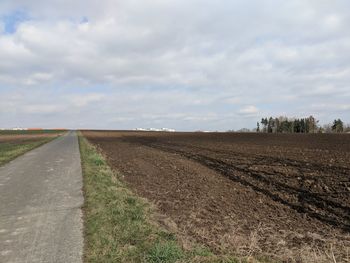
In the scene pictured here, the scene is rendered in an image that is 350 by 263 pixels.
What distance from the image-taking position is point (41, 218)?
27.6 feet

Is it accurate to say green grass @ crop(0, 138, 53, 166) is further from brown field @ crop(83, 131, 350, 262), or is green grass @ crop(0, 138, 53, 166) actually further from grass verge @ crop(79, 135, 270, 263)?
grass verge @ crop(79, 135, 270, 263)

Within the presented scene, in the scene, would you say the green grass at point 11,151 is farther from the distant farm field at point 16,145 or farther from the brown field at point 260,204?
the brown field at point 260,204

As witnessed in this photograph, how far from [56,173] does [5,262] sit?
1017cm

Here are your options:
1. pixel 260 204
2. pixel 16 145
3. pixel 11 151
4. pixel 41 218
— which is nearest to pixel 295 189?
pixel 260 204

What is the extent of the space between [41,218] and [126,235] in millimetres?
2310

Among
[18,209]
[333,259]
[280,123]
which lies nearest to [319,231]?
[333,259]

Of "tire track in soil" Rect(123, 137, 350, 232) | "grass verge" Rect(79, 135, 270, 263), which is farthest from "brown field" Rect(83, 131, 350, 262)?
"grass verge" Rect(79, 135, 270, 263)

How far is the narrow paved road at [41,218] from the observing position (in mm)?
6227

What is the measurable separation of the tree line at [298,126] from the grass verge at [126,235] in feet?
336

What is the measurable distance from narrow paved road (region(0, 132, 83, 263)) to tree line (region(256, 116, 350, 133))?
10061 centimetres

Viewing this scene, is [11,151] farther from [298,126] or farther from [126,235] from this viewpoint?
[298,126]

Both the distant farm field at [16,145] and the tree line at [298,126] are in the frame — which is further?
the tree line at [298,126]

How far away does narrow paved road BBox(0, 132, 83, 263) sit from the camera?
6227 millimetres

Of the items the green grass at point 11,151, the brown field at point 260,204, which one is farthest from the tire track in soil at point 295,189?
the green grass at point 11,151
